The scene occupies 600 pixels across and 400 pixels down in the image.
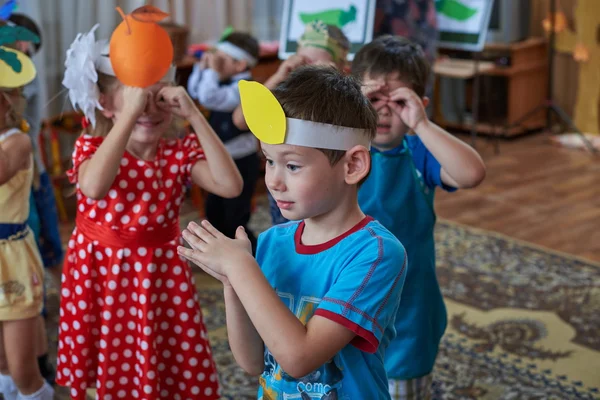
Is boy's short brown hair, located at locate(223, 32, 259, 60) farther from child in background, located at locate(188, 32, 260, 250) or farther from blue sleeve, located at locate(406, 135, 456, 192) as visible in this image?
blue sleeve, located at locate(406, 135, 456, 192)

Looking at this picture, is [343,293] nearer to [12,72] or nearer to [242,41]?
[12,72]

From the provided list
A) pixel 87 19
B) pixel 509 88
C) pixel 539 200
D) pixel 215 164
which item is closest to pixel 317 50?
pixel 215 164

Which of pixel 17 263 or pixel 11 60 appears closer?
pixel 11 60

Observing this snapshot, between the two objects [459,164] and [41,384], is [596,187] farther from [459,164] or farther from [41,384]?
[41,384]

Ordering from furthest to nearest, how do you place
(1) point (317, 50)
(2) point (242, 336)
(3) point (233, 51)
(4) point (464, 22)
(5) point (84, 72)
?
(4) point (464, 22), (3) point (233, 51), (1) point (317, 50), (5) point (84, 72), (2) point (242, 336)

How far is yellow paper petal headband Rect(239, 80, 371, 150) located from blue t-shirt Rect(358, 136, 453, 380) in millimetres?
568

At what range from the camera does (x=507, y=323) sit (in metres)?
2.99

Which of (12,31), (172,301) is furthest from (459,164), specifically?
(12,31)

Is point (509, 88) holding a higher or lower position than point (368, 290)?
lower

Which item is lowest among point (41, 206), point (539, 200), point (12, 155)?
point (539, 200)

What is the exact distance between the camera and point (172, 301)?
1879mm

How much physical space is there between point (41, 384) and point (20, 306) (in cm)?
25

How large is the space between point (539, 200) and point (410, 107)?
10.2 feet

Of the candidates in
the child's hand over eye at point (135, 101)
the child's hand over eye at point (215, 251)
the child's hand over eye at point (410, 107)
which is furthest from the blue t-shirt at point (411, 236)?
the child's hand over eye at point (215, 251)
